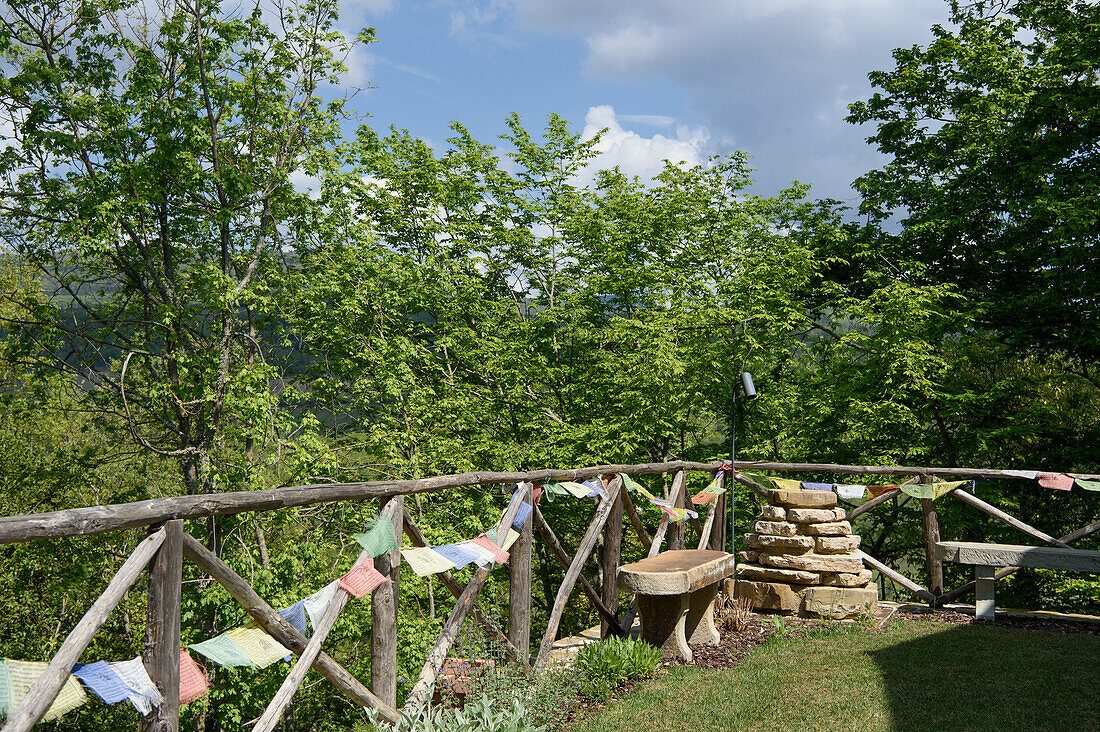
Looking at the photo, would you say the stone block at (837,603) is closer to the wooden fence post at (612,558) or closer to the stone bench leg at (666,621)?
the stone bench leg at (666,621)

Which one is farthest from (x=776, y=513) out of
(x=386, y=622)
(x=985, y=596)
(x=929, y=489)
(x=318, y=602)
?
(x=318, y=602)

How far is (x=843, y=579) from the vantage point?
6.93 metres

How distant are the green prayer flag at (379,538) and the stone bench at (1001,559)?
5.42m

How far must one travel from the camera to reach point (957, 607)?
24.5 feet

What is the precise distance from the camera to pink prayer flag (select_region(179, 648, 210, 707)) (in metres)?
2.67

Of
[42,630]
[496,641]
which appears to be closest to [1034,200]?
[496,641]

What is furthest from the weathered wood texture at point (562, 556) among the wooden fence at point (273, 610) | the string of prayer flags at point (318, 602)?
the string of prayer flags at point (318, 602)

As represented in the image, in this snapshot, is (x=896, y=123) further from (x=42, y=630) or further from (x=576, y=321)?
(x=42, y=630)

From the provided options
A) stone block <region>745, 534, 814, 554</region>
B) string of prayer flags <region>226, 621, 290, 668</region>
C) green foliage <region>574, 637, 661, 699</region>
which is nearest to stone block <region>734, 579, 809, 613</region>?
stone block <region>745, 534, 814, 554</region>

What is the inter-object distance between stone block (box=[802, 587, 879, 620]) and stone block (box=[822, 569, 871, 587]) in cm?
5

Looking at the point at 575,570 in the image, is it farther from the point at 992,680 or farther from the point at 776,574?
the point at 992,680

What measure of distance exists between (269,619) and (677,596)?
129 inches

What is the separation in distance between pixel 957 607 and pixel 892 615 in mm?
787

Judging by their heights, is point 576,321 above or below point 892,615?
above
